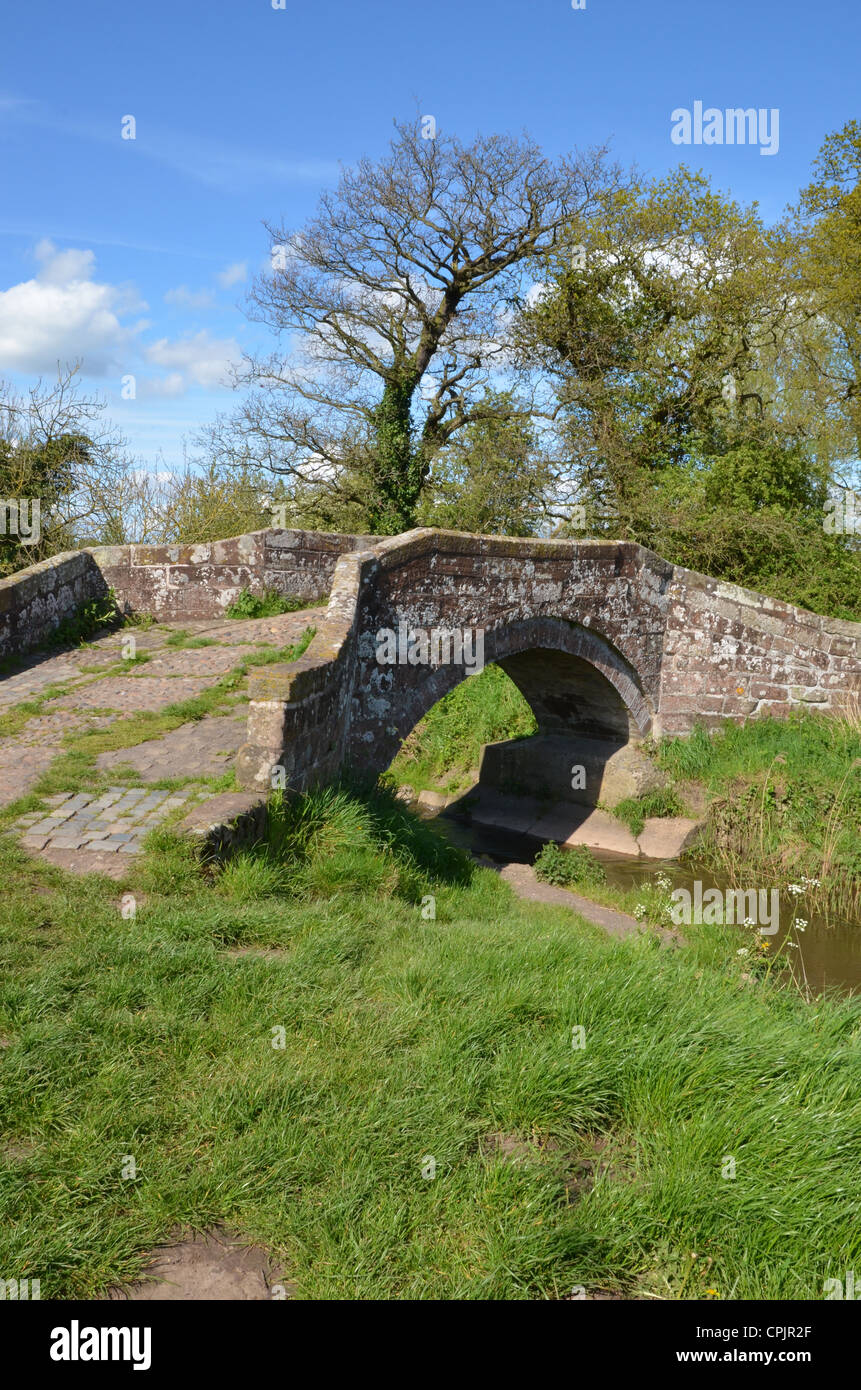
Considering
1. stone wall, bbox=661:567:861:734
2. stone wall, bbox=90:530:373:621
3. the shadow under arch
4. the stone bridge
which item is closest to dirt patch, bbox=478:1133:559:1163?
the stone bridge

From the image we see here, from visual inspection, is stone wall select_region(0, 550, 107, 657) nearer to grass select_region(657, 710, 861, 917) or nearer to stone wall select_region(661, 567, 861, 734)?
stone wall select_region(661, 567, 861, 734)

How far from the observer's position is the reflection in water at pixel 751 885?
886 centimetres

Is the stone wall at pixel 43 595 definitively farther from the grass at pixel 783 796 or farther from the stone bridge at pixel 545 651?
the grass at pixel 783 796

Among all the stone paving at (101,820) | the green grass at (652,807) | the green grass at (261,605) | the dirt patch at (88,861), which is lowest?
the green grass at (652,807)

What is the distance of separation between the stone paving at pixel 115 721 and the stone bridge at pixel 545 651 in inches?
26.7

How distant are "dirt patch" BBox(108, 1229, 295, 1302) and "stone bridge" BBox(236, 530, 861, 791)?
325 centimetres

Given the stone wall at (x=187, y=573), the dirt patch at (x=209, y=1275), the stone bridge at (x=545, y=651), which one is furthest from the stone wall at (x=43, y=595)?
the dirt patch at (x=209, y=1275)

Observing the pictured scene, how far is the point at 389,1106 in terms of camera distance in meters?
3.43

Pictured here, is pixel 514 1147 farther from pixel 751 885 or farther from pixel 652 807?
pixel 652 807

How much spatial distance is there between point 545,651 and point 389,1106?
9054 mm

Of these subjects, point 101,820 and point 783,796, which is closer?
point 101,820

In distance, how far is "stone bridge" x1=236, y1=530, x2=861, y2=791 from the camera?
22.6 feet

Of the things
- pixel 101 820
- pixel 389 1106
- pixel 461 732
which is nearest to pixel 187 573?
pixel 101 820
